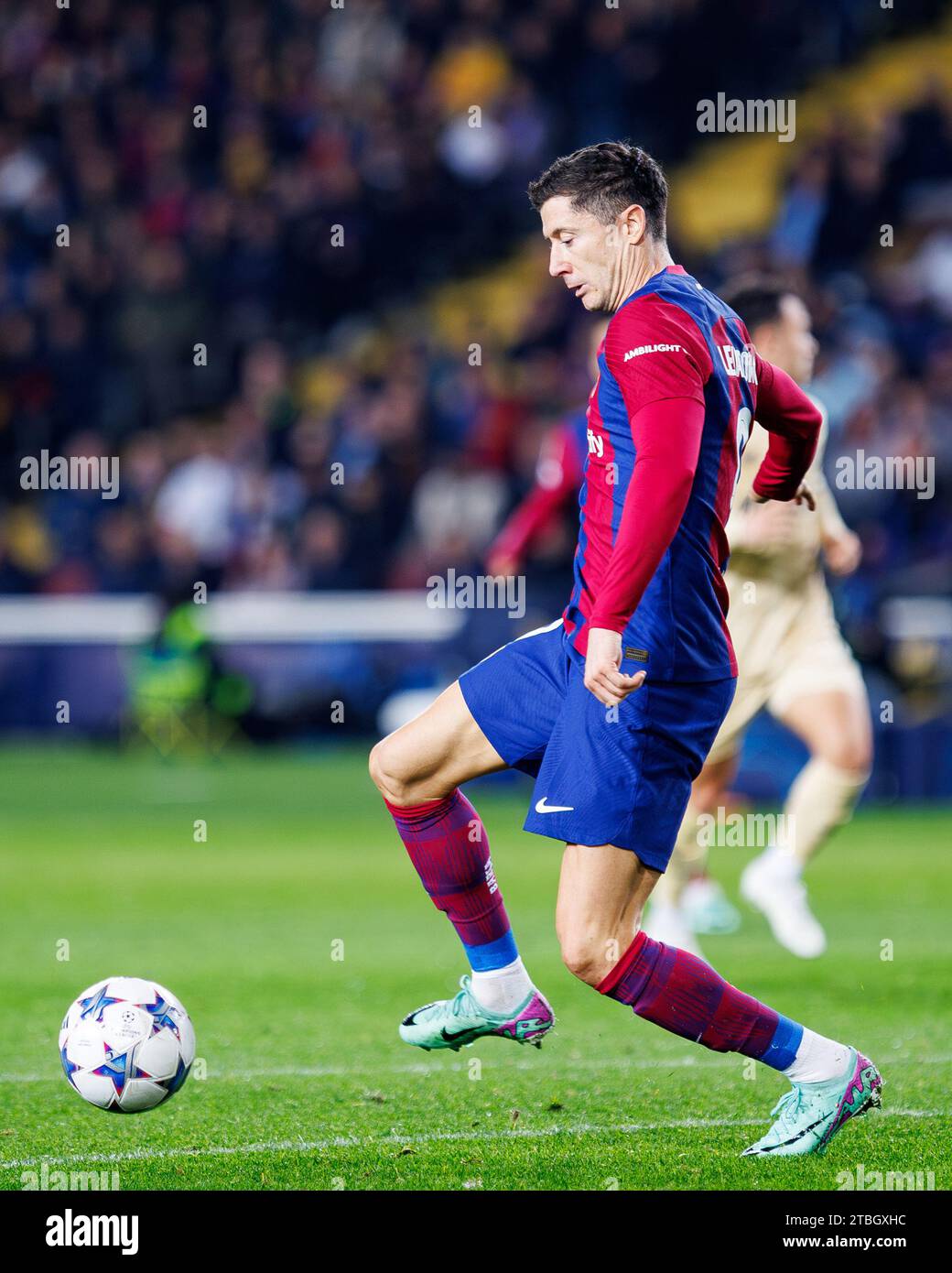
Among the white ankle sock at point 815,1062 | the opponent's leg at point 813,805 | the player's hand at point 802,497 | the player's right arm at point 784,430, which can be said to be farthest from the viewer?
the opponent's leg at point 813,805

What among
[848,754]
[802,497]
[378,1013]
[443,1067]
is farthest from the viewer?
[848,754]

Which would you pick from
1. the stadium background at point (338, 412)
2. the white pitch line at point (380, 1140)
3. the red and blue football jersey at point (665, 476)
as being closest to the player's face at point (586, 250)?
the red and blue football jersey at point (665, 476)

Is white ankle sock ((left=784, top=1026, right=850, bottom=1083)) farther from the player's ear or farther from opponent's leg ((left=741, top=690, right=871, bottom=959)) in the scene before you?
opponent's leg ((left=741, top=690, right=871, bottom=959))

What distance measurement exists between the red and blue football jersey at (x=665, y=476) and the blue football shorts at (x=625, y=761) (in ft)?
0.22

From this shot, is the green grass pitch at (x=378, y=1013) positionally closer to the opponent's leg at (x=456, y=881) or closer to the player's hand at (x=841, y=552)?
the opponent's leg at (x=456, y=881)

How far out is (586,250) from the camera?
437 centimetres

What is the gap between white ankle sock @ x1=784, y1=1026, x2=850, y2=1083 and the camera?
4371 mm

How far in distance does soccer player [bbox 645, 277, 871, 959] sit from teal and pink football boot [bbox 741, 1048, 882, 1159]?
2.62 metres

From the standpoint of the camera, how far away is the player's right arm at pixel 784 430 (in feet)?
15.7

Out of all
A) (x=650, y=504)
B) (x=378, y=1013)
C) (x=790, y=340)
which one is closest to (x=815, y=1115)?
(x=650, y=504)

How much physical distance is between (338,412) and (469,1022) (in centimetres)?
1243

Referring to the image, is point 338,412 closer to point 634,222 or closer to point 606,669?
point 634,222

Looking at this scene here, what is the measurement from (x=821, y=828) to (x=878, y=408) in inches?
286

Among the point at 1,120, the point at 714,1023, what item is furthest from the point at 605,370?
the point at 1,120
